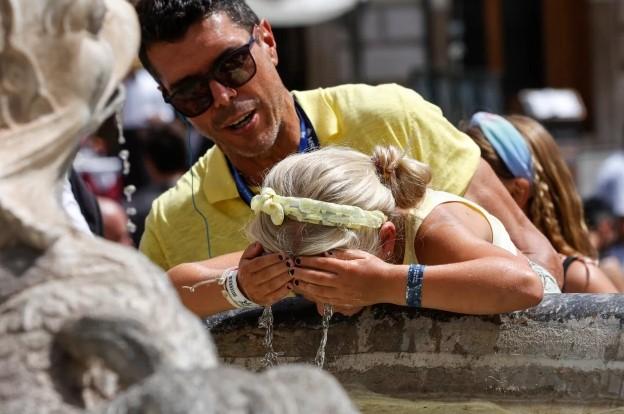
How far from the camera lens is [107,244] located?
204 cm

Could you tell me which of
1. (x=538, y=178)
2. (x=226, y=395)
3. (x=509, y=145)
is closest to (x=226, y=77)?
(x=509, y=145)

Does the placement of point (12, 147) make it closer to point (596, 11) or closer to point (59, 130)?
point (59, 130)

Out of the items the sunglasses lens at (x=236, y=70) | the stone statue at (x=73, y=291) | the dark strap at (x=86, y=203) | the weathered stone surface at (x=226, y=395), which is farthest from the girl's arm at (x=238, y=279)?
the weathered stone surface at (x=226, y=395)

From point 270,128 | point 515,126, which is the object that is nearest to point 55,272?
point 270,128

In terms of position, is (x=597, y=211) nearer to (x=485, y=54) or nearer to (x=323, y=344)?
(x=323, y=344)

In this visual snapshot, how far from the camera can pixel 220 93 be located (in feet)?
12.0

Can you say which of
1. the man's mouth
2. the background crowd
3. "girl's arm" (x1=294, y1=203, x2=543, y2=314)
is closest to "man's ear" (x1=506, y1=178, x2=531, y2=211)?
the background crowd

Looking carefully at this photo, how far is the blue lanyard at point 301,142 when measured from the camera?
3812mm

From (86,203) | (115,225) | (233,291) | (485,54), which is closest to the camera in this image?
(233,291)

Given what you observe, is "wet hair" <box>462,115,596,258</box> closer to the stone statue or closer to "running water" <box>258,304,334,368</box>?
"running water" <box>258,304,334,368</box>

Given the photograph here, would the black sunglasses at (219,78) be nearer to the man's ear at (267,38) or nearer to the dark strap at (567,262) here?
the man's ear at (267,38)

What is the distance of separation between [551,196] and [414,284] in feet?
6.31

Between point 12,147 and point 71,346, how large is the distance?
0.28 m

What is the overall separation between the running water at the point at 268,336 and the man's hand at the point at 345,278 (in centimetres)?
14
